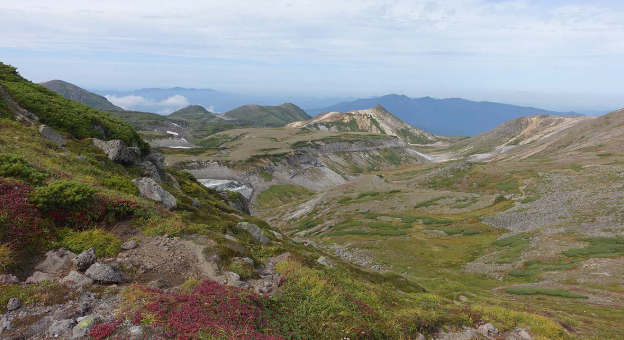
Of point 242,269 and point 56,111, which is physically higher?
point 56,111

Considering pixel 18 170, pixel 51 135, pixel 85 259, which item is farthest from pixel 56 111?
pixel 85 259

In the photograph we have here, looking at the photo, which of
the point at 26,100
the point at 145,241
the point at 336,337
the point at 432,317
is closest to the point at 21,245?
the point at 145,241

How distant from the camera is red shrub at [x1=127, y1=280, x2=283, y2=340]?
8055 millimetres

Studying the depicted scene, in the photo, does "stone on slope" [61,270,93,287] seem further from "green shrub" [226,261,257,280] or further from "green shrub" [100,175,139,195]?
"green shrub" [100,175,139,195]

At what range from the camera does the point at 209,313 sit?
8852 millimetres

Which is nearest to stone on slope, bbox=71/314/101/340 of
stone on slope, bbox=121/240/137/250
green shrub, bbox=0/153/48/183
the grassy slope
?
stone on slope, bbox=121/240/137/250

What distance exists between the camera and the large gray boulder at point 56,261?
10.3 m

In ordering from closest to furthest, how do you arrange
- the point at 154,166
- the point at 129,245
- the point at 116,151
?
the point at 129,245 < the point at 116,151 < the point at 154,166

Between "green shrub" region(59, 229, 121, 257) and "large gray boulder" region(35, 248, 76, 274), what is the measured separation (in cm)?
42

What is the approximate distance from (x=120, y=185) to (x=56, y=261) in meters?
10.5

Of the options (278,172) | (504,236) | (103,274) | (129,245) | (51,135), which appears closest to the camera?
(103,274)

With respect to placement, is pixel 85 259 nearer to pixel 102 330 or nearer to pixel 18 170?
pixel 102 330

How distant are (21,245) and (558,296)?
3759 centimetres

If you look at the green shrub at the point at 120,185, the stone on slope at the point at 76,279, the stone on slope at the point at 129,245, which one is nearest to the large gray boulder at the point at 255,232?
the green shrub at the point at 120,185
